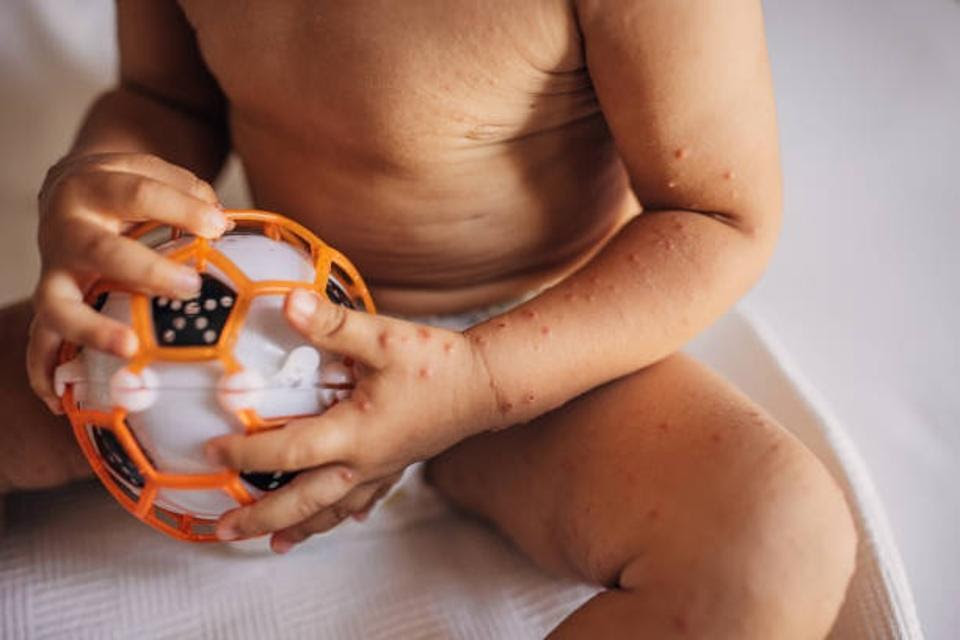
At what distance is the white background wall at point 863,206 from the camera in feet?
2.40

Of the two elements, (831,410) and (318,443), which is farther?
(831,410)

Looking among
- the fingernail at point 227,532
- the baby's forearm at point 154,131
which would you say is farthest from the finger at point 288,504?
the baby's forearm at point 154,131

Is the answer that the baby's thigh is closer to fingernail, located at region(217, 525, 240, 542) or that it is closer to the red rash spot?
the red rash spot

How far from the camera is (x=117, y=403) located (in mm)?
495

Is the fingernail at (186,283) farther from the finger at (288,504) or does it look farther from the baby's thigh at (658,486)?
the baby's thigh at (658,486)

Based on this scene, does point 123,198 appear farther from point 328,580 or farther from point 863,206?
point 863,206

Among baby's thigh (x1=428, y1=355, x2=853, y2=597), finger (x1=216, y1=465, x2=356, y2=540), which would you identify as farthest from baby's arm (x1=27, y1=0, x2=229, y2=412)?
baby's thigh (x1=428, y1=355, x2=853, y2=597)

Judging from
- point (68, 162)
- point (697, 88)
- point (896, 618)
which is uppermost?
point (697, 88)

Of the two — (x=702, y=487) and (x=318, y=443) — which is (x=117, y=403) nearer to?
→ (x=318, y=443)

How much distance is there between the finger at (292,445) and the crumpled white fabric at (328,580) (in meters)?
0.15

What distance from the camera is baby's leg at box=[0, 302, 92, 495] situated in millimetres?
646

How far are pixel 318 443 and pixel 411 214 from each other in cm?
19

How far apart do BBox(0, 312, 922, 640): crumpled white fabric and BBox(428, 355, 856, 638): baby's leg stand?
3 centimetres

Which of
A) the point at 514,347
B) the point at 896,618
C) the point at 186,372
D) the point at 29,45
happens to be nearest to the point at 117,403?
the point at 186,372
